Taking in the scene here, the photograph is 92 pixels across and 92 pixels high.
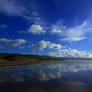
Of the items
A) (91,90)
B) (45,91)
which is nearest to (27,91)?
(45,91)

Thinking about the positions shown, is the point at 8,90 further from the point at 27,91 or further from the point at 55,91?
the point at 55,91

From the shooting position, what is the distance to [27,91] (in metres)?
9.98

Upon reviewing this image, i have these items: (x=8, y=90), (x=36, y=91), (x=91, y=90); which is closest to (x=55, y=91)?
(x=36, y=91)

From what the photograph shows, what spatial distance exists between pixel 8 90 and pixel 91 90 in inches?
289

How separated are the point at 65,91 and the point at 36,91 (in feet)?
8.16

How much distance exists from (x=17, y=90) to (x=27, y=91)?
3.30 ft

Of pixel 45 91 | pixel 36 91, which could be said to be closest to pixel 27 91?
pixel 36 91

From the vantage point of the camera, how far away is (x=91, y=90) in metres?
9.95

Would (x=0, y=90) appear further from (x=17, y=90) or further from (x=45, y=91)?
(x=45, y=91)

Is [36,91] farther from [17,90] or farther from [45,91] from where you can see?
[17,90]

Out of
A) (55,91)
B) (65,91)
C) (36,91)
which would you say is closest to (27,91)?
(36,91)

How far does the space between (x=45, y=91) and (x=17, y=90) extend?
2.55 meters

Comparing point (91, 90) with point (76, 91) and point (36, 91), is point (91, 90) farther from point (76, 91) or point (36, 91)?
point (36, 91)

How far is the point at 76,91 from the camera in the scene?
9742mm
